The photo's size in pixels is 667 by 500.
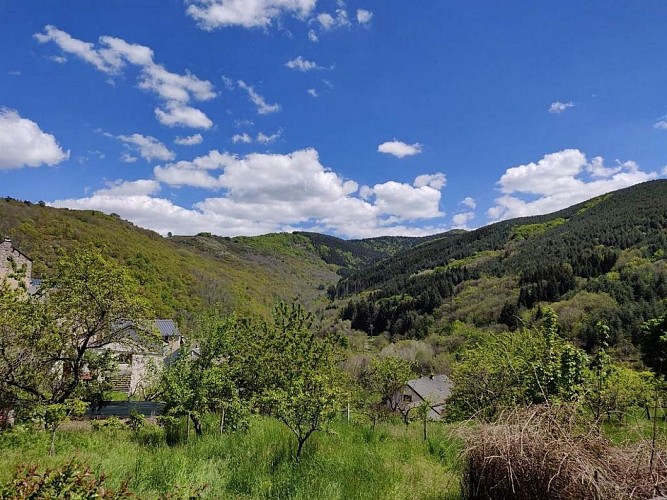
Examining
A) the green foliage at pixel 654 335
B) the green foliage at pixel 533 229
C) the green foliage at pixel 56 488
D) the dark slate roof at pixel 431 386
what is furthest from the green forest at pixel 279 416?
the green foliage at pixel 533 229

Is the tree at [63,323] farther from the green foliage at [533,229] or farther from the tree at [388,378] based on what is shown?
the green foliage at [533,229]

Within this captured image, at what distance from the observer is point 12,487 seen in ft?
9.37

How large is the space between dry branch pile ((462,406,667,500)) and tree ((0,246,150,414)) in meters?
8.44

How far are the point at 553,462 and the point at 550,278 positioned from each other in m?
92.2

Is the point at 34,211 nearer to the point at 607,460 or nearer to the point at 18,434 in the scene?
the point at 18,434

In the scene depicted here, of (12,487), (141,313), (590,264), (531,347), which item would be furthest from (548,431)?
(590,264)

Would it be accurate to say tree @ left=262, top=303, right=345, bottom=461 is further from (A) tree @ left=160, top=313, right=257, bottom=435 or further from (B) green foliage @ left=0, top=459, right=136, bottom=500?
(B) green foliage @ left=0, top=459, right=136, bottom=500

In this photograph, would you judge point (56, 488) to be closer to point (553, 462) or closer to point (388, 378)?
point (553, 462)

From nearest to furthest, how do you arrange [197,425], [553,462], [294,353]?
[553,462]
[197,425]
[294,353]

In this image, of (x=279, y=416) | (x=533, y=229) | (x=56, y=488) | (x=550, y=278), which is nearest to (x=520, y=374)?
(x=279, y=416)

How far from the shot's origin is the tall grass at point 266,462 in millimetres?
6578

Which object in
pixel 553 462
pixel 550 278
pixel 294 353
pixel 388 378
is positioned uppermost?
pixel 553 462

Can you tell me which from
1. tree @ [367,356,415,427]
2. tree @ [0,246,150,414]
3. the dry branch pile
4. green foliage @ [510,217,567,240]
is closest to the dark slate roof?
tree @ [367,356,415,427]

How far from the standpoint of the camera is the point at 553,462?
417 centimetres
